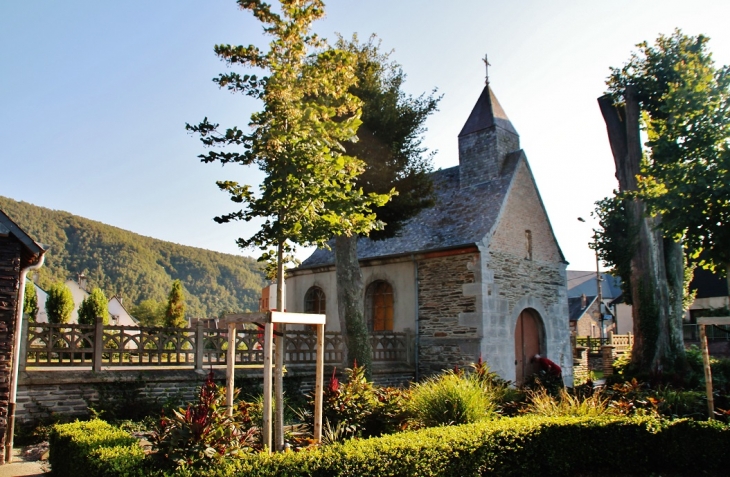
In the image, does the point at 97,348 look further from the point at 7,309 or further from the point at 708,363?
the point at 708,363

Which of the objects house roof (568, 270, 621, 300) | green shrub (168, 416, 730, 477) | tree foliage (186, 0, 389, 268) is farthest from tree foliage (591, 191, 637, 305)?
house roof (568, 270, 621, 300)

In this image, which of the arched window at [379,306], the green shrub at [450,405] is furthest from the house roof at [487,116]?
the green shrub at [450,405]

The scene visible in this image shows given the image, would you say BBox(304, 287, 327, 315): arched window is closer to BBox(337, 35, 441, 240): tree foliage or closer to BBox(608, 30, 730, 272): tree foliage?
BBox(337, 35, 441, 240): tree foliage

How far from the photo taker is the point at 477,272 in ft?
51.1

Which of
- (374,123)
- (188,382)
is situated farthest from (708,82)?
(188,382)

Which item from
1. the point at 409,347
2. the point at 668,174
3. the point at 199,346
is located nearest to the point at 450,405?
the point at 668,174

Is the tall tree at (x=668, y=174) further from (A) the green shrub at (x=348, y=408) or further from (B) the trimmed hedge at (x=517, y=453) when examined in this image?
(A) the green shrub at (x=348, y=408)

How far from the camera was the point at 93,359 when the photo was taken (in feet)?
35.0

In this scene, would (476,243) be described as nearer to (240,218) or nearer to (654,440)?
(654,440)

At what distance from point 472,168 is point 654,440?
39.4 ft

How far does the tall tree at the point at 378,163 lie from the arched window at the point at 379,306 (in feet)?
10.0

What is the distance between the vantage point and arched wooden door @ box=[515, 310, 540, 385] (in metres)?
16.9

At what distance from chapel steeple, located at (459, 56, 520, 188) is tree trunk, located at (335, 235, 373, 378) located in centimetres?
653

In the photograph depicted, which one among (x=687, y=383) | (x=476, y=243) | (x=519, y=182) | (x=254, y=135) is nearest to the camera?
(x=254, y=135)
